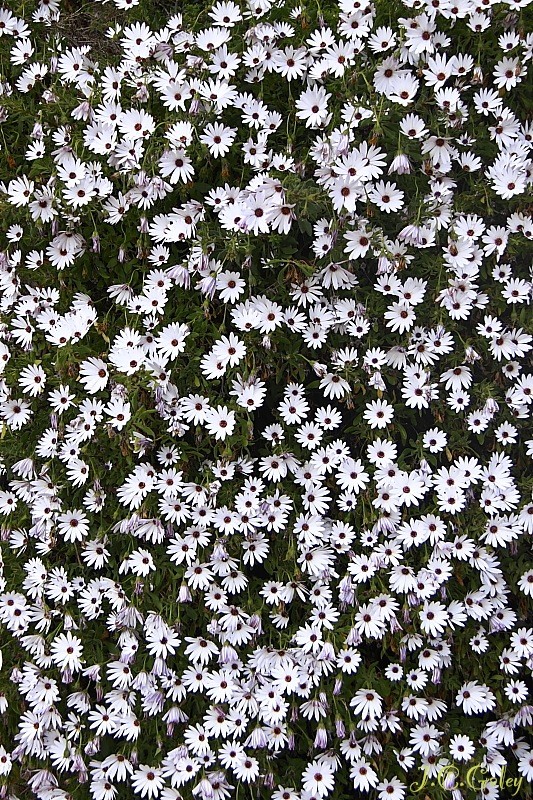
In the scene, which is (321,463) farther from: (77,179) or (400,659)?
(77,179)

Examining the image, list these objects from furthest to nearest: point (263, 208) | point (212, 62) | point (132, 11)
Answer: point (132, 11) < point (212, 62) < point (263, 208)

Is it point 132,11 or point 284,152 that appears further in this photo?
point 132,11

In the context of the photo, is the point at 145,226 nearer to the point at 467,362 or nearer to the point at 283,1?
the point at 283,1

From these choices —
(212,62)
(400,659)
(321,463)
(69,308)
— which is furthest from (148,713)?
(212,62)

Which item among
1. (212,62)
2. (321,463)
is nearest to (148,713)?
(321,463)

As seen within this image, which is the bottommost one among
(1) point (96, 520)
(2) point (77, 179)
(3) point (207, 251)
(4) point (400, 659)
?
(4) point (400, 659)

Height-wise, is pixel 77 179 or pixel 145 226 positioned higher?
pixel 77 179

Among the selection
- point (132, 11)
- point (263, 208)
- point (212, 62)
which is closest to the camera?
point (263, 208)
